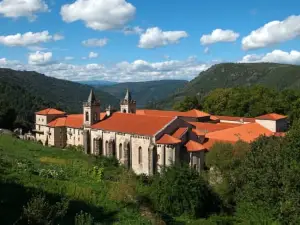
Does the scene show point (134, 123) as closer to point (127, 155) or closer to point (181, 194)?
point (127, 155)

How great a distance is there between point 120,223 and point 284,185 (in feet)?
38.3

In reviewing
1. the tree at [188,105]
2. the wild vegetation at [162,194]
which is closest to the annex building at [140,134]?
the wild vegetation at [162,194]

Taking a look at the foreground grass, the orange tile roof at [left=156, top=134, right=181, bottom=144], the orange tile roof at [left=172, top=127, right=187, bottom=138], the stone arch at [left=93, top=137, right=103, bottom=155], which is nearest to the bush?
the foreground grass

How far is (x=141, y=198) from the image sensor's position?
22.8 meters

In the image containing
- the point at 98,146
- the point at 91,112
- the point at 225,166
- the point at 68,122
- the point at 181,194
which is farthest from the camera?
the point at 68,122

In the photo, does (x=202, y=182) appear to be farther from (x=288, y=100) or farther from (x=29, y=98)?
(x=29, y=98)

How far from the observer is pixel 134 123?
1954 inches

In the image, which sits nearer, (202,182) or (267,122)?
(202,182)

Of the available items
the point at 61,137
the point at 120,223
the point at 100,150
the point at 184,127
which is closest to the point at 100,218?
the point at 120,223

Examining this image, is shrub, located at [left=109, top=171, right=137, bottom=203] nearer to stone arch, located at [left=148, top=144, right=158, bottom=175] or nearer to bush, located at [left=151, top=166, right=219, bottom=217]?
bush, located at [left=151, top=166, right=219, bottom=217]

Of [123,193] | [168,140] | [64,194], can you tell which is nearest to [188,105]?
[168,140]

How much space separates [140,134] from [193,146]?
6.84 m

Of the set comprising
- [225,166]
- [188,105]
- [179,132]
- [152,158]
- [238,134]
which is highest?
[188,105]

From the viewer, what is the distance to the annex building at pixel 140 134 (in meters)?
44.2
